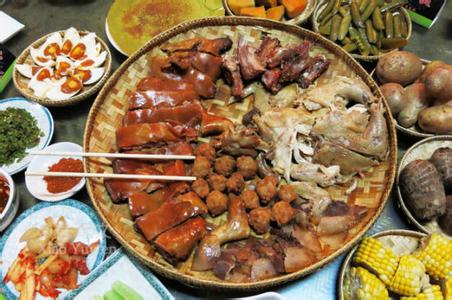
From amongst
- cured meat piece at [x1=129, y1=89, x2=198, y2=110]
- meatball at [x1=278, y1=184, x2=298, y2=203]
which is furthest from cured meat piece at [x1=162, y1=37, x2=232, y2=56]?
meatball at [x1=278, y1=184, x2=298, y2=203]

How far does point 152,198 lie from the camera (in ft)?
10.6

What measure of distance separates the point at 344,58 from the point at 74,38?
9.56 feet

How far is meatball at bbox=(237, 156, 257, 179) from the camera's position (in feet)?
10.8

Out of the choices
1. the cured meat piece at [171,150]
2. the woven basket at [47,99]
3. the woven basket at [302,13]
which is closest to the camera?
the cured meat piece at [171,150]

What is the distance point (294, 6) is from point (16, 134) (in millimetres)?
3161

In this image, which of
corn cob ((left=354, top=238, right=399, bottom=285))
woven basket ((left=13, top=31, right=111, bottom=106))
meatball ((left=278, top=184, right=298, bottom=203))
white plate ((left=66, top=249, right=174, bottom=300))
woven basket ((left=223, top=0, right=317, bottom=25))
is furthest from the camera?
woven basket ((left=223, top=0, right=317, bottom=25))

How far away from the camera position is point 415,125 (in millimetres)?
3801

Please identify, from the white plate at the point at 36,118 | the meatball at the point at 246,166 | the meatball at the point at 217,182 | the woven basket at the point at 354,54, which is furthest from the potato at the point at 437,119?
the white plate at the point at 36,118

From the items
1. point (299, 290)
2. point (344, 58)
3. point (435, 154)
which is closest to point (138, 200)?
point (299, 290)

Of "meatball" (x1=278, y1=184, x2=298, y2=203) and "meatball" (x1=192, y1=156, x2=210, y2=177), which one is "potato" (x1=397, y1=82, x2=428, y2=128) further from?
"meatball" (x1=192, y1=156, x2=210, y2=177)

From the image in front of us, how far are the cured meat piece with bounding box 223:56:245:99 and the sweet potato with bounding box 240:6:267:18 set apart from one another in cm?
89

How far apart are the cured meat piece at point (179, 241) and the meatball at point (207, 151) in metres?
0.58

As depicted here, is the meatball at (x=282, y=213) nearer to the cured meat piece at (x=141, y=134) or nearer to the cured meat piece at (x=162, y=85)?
the cured meat piece at (x=141, y=134)

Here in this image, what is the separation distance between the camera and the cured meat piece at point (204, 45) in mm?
3729
